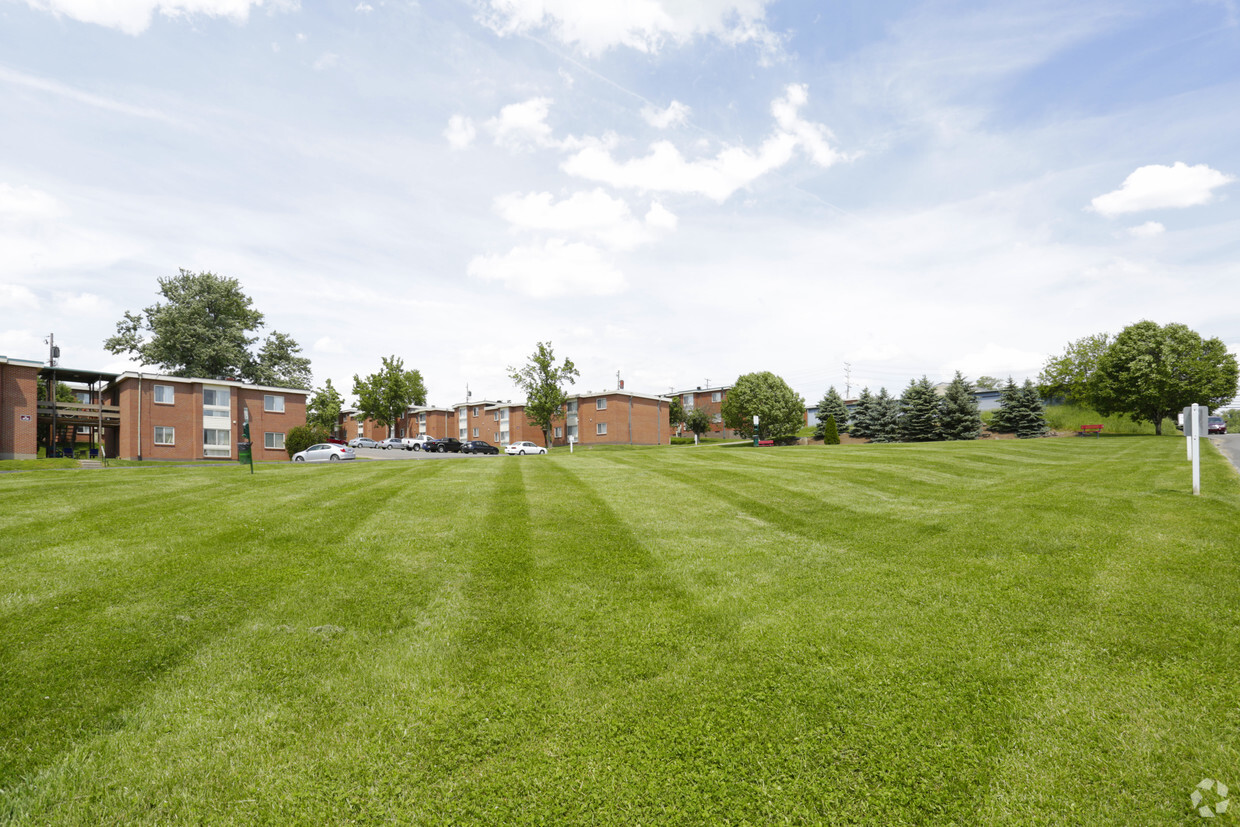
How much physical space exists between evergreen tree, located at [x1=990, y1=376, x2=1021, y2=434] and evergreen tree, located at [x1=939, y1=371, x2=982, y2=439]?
3.58 meters

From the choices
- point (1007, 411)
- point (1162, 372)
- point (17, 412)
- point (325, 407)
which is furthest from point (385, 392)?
point (1162, 372)

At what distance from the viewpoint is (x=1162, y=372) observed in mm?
51031

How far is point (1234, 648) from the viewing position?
189 inches

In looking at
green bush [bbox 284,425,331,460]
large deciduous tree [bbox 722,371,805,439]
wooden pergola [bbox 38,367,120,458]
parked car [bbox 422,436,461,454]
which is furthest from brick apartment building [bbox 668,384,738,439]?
wooden pergola [bbox 38,367,120,458]

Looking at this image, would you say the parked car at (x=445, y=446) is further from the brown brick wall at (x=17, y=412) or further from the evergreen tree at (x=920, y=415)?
the evergreen tree at (x=920, y=415)

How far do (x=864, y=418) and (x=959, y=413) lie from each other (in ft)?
32.1

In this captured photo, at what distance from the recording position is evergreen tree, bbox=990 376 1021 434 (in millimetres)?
56969

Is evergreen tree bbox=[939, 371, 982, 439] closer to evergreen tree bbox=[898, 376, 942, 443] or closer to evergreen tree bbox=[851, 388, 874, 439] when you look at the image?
evergreen tree bbox=[898, 376, 942, 443]

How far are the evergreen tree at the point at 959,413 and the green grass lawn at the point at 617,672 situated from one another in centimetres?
5117

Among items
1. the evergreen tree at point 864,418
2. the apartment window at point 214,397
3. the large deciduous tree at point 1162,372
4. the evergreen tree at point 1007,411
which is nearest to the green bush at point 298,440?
the apartment window at point 214,397

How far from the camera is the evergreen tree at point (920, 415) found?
2213 inches

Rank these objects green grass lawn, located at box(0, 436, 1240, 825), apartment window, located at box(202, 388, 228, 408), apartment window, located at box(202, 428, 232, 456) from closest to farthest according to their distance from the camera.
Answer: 1. green grass lawn, located at box(0, 436, 1240, 825)
2. apartment window, located at box(202, 428, 232, 456)
3. apartment window, located at box(202, 388, 228, 408)

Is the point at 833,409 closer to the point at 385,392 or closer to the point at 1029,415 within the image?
the point at 1029,415

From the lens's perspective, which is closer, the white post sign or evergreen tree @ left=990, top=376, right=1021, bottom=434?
the white post sign
